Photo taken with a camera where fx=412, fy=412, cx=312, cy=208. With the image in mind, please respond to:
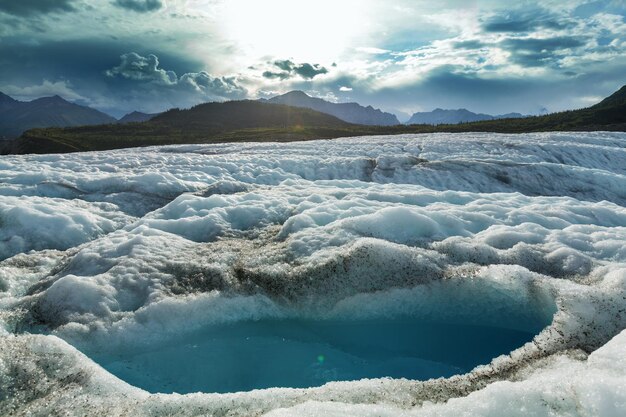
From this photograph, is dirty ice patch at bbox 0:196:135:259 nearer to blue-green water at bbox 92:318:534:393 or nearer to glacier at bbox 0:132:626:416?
A: glacier at bbox 0:132:626:416

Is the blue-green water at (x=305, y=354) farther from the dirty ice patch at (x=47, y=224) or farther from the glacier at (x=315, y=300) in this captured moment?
the dirty ice patch at (x=47, y=224)

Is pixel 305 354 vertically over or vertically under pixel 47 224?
under

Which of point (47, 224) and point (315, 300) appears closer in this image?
point (315, 300)

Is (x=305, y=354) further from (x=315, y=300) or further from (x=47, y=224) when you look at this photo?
(x=47, y=224)

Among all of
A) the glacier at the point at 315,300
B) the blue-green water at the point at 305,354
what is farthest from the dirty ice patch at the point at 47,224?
the blue-green water at the point at 305,354

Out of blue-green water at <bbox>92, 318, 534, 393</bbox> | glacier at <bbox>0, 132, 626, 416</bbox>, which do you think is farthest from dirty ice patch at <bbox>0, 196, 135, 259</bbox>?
blue-green water at <bbox>92, 318, 534, 393</bbox>

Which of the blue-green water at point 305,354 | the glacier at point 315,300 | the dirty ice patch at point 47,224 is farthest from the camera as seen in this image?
the dirty ice patch at point 47,224

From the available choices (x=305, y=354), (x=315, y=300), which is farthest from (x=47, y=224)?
(x=305, y=354)
